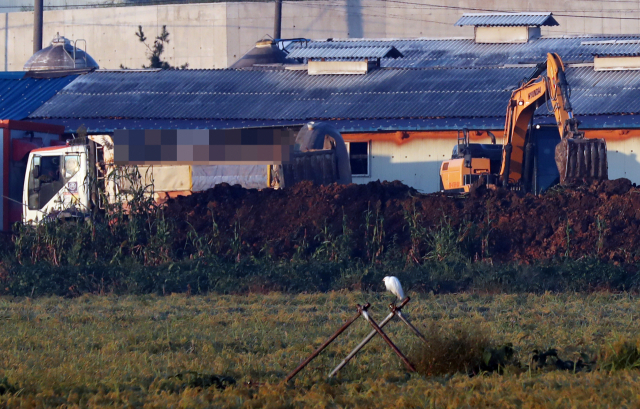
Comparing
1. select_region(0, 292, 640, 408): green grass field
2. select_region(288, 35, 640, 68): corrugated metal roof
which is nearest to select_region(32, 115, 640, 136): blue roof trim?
select_region(288, 35, 640, 68): corrugated metal roof

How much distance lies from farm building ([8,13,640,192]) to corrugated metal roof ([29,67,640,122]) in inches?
1.3

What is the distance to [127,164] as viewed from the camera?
1777cm

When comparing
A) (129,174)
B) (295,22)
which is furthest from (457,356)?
(295,22)

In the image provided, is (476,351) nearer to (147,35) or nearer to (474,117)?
(474,117)

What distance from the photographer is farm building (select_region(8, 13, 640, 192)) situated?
2514cm

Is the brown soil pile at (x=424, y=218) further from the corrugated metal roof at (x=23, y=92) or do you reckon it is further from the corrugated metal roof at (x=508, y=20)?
the corrugated metal roof at (x=508, y=20)

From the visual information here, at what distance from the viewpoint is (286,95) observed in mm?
28781

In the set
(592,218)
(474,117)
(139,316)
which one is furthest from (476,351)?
(474,117)

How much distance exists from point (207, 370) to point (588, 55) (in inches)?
1161

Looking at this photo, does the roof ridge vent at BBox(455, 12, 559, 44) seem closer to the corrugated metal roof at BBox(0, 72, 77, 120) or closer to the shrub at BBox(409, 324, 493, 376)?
the corrugated metal roof at BBox(0, 72, 77, 120)

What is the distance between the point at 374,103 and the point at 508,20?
512 inches

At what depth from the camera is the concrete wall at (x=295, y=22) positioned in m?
50.3

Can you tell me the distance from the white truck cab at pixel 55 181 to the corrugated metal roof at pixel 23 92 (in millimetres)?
9811

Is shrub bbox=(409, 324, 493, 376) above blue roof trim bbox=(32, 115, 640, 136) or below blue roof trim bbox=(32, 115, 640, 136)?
below
